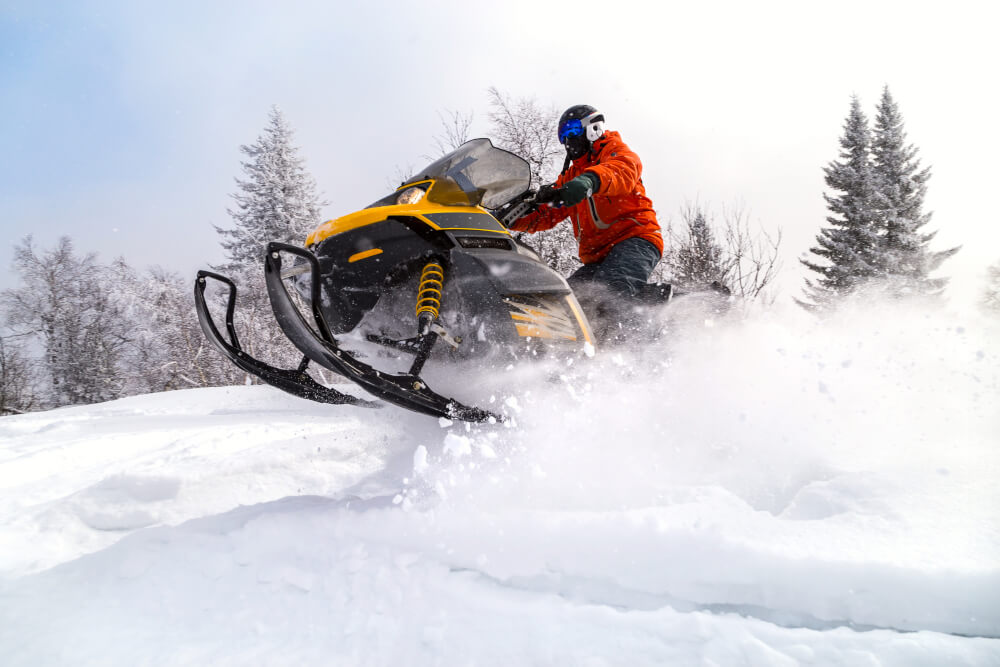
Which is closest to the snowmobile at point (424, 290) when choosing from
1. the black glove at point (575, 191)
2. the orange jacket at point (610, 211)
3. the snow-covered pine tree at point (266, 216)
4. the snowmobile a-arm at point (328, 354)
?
the snowmobile a-arm at point (328, 354)

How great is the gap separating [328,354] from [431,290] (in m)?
0.51

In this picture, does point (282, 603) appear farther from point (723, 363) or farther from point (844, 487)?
point (723, 363)

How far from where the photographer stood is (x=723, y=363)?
10.0 feet

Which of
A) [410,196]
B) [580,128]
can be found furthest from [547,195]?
[580,128]

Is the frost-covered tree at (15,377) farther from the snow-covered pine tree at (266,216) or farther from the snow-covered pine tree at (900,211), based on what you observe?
the snow-covered pine tree at (900,211)

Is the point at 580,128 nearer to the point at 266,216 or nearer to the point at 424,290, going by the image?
the point at 424,290

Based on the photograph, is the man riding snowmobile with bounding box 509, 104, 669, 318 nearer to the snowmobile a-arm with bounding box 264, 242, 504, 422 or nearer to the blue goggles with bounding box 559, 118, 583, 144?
the blue goggles with bounding box 559, 118, 583, 144

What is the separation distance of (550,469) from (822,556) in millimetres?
1075

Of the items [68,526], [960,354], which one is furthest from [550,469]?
[960,354]

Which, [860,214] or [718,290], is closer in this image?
[718,290]

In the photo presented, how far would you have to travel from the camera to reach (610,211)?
10.7 ft

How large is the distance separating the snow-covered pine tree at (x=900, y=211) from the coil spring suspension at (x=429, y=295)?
1757 centimetres

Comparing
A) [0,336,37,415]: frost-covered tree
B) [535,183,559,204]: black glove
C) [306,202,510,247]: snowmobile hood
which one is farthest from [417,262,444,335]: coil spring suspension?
[0,336,37,415]: frost-covered tree

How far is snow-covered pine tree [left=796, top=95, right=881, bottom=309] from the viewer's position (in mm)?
15953
